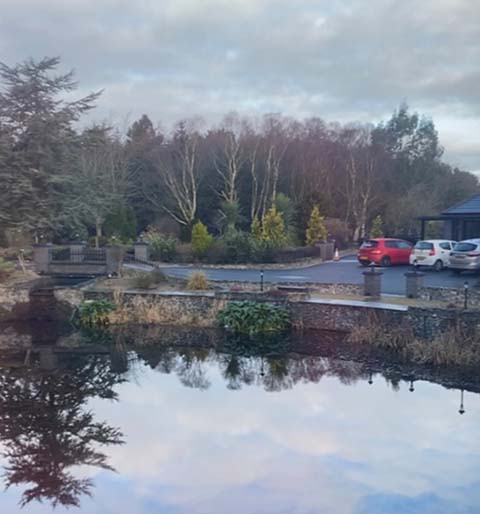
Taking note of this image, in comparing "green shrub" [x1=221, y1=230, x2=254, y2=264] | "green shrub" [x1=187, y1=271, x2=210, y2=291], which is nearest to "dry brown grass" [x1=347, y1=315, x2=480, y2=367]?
"green shrub" [x1=187, y1=271, x2=210, y2=291]

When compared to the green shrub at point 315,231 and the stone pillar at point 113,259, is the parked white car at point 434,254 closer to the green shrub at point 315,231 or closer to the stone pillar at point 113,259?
the green shrub at point 315,231

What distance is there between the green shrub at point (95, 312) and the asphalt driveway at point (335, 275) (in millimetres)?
4188

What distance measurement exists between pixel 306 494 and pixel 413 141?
4845cm

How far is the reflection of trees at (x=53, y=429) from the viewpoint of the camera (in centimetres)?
765

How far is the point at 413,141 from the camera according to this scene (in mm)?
51000

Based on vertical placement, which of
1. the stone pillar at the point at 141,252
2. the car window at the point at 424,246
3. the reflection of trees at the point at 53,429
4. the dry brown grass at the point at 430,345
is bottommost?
the reflection of trees at the point at 53,429

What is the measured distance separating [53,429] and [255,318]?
7.99m

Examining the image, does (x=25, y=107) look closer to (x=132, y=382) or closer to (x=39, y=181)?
(x=39, y=181)

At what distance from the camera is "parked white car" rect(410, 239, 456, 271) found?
72.2 feet

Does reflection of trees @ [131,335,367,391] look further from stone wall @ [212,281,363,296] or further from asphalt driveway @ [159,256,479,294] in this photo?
asphalt driveway @ [159,256,479,294]

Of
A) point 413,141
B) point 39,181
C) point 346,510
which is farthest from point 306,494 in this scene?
point 413,141

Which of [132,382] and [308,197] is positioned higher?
[308,197]

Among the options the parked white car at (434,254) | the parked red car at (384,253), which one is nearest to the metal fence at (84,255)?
the parked red car at (384,253)

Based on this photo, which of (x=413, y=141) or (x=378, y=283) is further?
(x=413, y=141)
